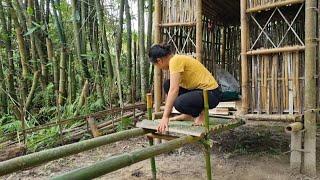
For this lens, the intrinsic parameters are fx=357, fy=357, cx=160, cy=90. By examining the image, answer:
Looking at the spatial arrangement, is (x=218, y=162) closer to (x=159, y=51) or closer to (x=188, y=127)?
(x=188, y=127)

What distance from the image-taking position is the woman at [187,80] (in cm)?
363

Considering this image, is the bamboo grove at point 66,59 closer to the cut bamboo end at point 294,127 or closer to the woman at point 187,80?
the woman at point 187,80

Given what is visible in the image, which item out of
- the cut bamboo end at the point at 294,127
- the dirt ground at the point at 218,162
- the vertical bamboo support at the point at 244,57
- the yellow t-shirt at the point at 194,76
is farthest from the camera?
the vertical bamboo support at the point at 244,57

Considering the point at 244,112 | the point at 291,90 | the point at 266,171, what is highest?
the point at 291,90

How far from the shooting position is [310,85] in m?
4.15

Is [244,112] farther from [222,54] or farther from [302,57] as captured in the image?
[222,54]

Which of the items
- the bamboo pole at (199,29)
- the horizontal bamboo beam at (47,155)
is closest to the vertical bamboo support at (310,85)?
the bamboo pole at (199,29)

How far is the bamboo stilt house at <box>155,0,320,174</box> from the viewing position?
4.19m

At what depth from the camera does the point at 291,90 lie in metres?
4.37

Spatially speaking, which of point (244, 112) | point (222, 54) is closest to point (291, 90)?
point (244, 112)

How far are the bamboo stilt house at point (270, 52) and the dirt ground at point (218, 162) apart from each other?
0.61 m

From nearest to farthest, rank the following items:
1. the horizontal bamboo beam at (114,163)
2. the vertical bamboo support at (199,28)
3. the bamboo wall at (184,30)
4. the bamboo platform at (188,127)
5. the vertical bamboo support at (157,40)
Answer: the horizontal bamboo beam at (114,163)
the bamboo platform at (188,127)
the vertical bamboo support at (199,28)
the bamboo wall at (184,30)
the vertical bamboo support at (157,40)

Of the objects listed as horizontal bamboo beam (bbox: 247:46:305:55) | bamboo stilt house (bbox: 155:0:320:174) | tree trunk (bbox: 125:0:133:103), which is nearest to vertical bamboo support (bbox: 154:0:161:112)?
bamboo stilt house (bbox: 155:0:320:174)

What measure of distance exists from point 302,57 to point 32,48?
16.1ft
